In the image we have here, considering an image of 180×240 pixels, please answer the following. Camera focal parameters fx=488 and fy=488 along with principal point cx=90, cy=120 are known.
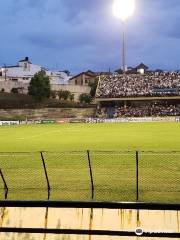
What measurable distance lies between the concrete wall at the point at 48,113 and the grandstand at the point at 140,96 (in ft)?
12.9

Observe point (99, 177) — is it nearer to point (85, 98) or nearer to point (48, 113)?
point (48, 113)

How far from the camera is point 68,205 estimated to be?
18.1ft

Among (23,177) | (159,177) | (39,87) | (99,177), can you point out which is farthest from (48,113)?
(159,177)

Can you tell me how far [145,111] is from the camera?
111 meters

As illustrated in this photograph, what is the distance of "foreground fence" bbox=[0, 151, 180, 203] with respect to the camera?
16.4m

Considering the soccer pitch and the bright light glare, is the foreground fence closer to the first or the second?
the soccer pitch

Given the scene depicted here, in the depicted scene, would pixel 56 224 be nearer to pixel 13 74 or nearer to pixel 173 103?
pixel 173 103

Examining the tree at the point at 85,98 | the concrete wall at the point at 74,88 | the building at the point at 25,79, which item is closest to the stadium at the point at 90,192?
the tree at the point at 85,98

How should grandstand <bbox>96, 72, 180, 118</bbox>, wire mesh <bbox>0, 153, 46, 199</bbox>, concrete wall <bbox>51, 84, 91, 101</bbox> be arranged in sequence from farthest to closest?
concrete wall <bbox>51, 84, 91, 101</bbox>, grandstand <bbox>96, 72, 180, 118</bbox>, wire mesh <bbox>0, 153, 46, 199</bbox>

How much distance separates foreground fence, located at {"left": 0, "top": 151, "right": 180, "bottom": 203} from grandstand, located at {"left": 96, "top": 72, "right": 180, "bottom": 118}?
8179cm

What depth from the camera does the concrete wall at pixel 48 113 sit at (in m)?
111

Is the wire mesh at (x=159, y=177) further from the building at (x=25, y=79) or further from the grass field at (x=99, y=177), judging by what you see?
the building at (x=25, y=79)

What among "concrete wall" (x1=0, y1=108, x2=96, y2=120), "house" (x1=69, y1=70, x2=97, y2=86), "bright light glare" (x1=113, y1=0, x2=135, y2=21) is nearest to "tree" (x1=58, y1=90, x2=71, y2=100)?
"concrete wall" (x1=0, y1=108, x2=96, y2=120)

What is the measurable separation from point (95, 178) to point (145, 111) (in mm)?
90951
